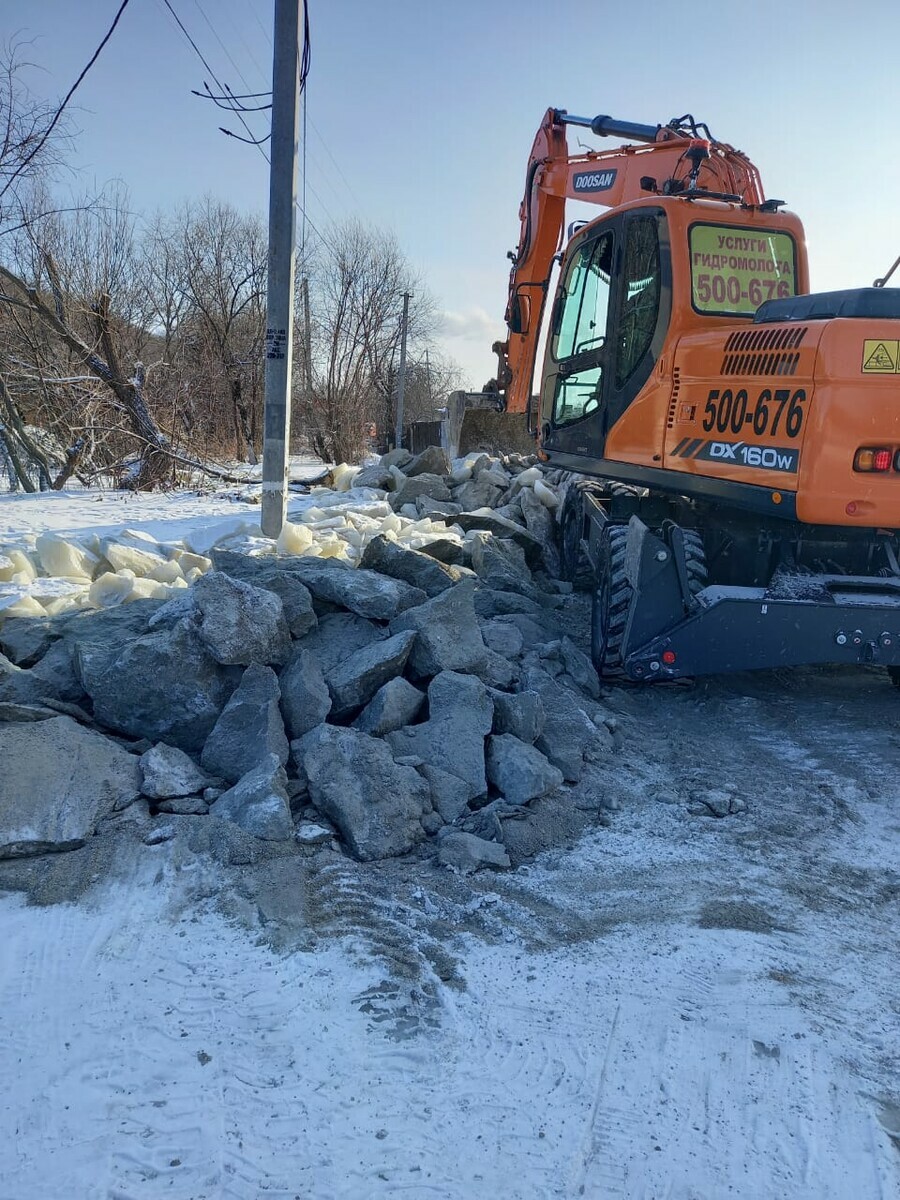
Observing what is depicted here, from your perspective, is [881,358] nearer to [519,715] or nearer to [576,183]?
[519,715]

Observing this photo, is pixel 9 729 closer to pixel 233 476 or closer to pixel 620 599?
pixel 620 599

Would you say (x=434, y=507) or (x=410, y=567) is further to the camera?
(x=434, y=507)

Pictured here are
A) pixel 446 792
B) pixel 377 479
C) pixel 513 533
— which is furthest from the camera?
pixel 377 479

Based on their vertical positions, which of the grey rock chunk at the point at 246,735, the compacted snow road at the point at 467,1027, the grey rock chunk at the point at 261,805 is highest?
the grey rock chunk at the point at 246,735

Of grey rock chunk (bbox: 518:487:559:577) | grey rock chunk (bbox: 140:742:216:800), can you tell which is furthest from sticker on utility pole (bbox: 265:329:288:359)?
grey rock chunk (bbox: 140:742:216:800)

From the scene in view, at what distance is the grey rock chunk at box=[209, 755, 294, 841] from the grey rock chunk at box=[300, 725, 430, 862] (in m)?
0.16

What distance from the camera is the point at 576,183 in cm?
790

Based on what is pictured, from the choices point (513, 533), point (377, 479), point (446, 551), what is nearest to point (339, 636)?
point (446, 551)

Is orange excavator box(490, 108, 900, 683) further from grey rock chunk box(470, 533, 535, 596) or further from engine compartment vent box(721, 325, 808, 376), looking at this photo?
grey rock chunk box(470, 533, 535, 596)

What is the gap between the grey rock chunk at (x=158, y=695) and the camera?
409cm

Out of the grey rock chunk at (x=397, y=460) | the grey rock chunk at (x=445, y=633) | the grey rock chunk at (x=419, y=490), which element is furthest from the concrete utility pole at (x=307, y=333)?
the grey rock chunk at (x=445, y=633)

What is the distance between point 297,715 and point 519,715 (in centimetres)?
108

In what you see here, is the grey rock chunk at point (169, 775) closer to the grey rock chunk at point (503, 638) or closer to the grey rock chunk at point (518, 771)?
the grey rock chunk at point (518, 771)

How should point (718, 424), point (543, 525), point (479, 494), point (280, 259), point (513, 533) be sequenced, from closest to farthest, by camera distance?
point (718, 424), point (280, 259), point (513, 533), point (543, 525), point (479, 494)
